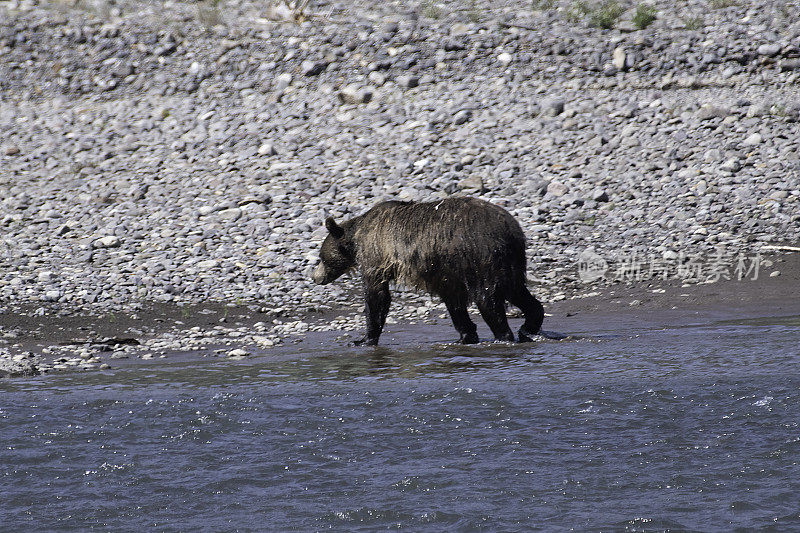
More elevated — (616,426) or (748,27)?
(748,27)

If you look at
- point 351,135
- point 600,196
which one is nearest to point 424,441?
point 600,196

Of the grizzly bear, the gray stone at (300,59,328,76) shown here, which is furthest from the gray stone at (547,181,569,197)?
the gray stone at (300,59,328,76)

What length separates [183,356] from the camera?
938 cm

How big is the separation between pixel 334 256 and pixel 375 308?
1187mm

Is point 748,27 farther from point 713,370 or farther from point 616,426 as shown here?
point 616,426

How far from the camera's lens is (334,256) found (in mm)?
10422

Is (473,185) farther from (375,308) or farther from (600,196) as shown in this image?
(375,308)

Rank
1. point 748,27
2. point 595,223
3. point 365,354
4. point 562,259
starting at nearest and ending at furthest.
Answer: point 365,354
point 562,259
point 595,223
point 748,27

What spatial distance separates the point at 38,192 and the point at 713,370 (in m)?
11.3

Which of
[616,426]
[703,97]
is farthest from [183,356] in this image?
[703,97]

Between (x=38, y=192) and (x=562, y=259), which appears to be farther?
(x=38, y=192)

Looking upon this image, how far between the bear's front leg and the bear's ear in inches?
33.7

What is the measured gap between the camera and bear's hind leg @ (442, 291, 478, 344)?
919 cm

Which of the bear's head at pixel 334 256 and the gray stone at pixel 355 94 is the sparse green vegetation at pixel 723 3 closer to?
the gray stone at pixel 355 94
